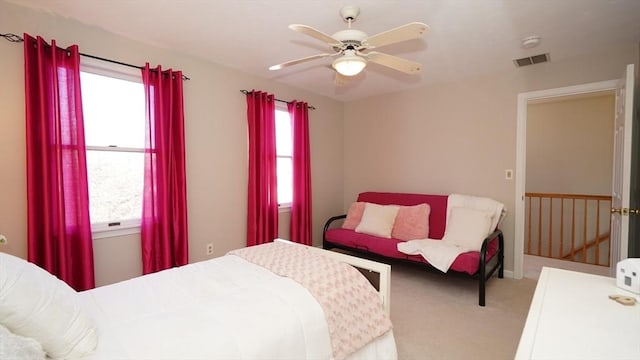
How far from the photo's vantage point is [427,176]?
3.98 meters

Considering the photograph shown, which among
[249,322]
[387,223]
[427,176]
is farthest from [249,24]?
[427,176]

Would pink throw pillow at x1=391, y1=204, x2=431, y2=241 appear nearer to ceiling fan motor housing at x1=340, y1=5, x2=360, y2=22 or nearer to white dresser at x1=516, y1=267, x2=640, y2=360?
white dresser at x1=516, y1=267, x2=640, y2=360

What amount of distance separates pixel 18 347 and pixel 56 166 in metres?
1.80

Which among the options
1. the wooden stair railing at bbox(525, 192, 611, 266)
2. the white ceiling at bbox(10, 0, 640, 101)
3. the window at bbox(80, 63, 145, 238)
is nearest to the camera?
the white ceiling at bbox(10, 0, 640, 101)

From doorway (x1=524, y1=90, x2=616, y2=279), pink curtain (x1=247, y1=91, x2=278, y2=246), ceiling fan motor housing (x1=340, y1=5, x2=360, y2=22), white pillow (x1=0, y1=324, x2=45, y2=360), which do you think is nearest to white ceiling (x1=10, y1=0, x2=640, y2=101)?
ceiling fan motor housing (x1=340, y1=5, x2=360, y2=22)

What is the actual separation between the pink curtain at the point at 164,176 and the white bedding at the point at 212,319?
1.07 meters

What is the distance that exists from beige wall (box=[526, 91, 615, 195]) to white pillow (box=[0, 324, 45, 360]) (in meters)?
5.98

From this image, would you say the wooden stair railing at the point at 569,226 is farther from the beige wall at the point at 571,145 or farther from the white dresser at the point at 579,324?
the white dresser at the point at 579,324

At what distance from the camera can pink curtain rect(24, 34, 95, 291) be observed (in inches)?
82.2

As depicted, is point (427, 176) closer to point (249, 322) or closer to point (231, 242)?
point (231, 242)

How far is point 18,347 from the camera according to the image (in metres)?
0.82

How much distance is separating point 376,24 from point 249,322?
84.4 inches

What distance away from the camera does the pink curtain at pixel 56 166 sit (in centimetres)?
209

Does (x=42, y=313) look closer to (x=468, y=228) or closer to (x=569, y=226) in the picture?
(x=468, y=228)
